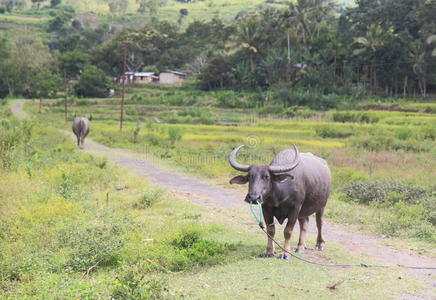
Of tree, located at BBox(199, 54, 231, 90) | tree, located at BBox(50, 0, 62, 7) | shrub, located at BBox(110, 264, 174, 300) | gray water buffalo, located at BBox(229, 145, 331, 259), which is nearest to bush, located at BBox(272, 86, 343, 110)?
tree, located at BBox(199, 54, 231, 90)

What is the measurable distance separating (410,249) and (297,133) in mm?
21083

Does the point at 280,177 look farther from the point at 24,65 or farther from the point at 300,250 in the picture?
the point at 24,65

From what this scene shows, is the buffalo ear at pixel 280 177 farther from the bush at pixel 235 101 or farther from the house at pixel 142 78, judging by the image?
the house at pixel 142 78

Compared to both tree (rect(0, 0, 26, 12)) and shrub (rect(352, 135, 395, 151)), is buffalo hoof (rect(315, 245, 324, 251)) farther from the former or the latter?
tree (rect(0, 0, 26, 12))

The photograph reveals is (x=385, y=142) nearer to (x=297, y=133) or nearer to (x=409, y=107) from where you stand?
(x=297, y=133)

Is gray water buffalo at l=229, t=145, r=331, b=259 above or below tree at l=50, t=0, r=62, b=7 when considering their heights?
below

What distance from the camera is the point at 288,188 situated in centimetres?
700

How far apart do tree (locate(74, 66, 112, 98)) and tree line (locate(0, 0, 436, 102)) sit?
112 mm

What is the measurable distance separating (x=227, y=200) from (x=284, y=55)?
4079 centimetres

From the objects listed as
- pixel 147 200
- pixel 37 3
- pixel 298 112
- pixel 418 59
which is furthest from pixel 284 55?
pixel 37 3

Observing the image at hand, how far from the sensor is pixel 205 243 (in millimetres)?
7305

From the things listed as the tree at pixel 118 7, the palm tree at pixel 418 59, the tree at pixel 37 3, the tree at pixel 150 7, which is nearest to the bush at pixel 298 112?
the palm tree at pixel 418 59

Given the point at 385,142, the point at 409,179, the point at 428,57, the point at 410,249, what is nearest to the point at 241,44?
the point at 428,57

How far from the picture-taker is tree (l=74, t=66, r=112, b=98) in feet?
187
